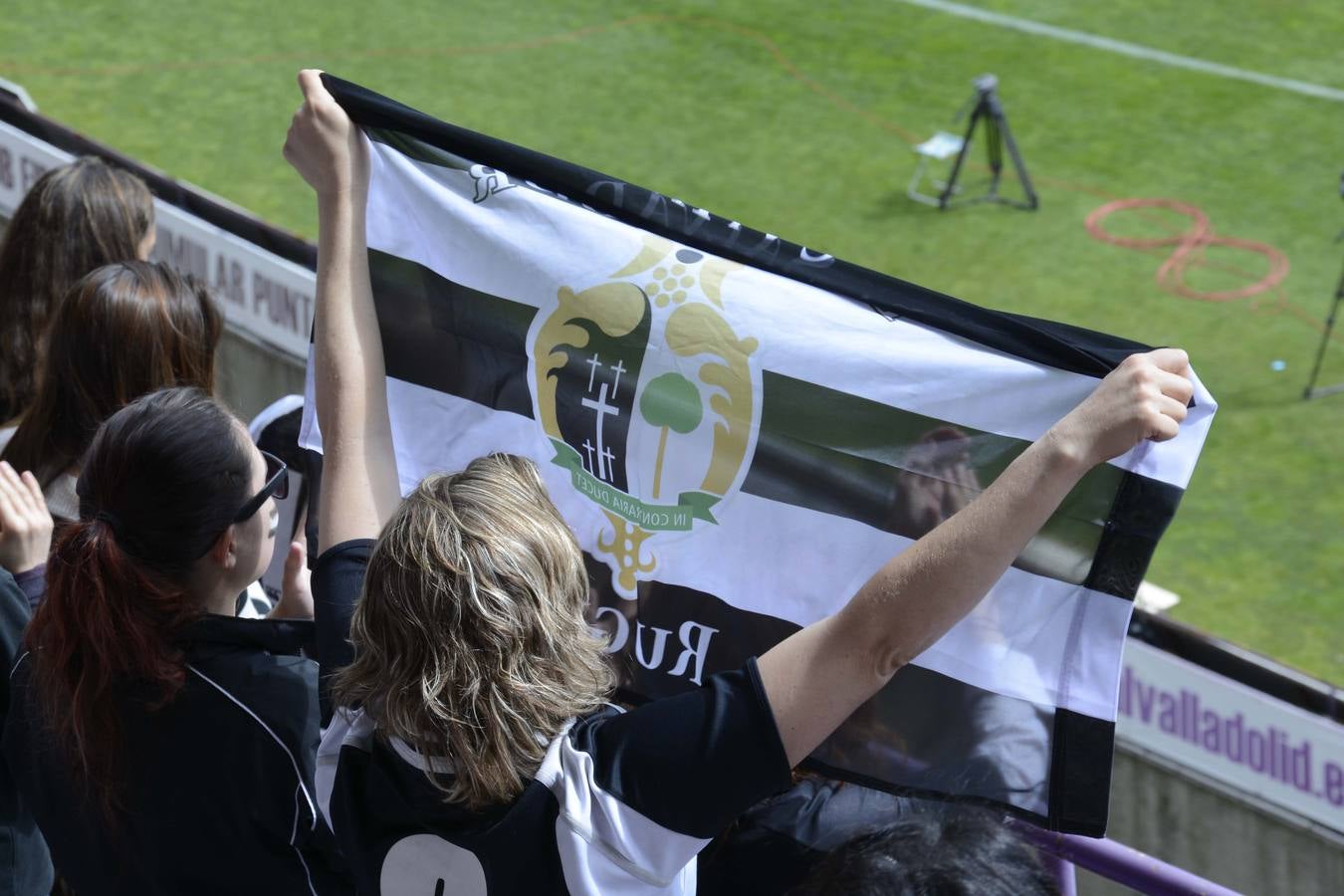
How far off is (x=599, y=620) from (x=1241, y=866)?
220cm

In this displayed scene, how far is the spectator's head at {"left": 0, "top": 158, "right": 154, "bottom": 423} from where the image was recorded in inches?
134

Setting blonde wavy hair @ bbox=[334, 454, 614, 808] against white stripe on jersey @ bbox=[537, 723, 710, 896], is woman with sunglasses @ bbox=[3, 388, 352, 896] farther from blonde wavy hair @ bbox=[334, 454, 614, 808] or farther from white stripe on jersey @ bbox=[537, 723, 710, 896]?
white stripe on jersey @ bbox=[537, 723, 710, 896]

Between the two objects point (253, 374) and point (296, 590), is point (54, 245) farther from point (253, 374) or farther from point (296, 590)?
point (253, 374)

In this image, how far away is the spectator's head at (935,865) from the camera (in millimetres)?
1497

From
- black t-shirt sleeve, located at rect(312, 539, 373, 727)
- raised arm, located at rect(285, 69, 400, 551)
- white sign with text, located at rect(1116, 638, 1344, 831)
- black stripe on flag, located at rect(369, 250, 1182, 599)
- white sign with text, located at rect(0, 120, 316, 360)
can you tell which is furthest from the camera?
white sign with text, located at rect(0, 120, 316, 360)

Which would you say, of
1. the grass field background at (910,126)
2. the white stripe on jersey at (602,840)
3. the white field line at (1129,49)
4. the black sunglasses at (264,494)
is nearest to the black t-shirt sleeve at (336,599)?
the black sunglasses at (264,494)

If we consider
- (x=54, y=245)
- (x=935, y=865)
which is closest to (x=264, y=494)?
(x=935, y=865)

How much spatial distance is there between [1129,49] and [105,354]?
11165 mm

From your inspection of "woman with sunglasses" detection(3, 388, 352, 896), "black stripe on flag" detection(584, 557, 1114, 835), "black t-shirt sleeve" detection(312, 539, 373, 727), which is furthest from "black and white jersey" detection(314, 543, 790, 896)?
"black stripe on flag" detection(584, 557, 1114, 835)

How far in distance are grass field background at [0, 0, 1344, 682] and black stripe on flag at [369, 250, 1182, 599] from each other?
472 cm

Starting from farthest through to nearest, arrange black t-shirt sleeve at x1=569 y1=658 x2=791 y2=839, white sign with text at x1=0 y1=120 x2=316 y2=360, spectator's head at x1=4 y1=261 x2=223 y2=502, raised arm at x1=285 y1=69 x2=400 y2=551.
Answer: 1. white sign with text at x1=0 y1=120 x2=316 y2=360
2. spectator's head at x1=4 y1=261 x2=223 y2=502
3. raised arm at x1=285 y1=69 x2=400 y2=551
4. black t-shirt sleeve at x1=569 y1=658 x2=791 y2=839

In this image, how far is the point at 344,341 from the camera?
251 centimetres

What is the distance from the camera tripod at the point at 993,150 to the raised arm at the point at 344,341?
7.59 metres

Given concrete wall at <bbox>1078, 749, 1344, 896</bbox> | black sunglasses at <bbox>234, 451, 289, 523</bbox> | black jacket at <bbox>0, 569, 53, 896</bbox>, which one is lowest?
concrete wall at <bbox>1078, 749, 1344, 896</bbox>
